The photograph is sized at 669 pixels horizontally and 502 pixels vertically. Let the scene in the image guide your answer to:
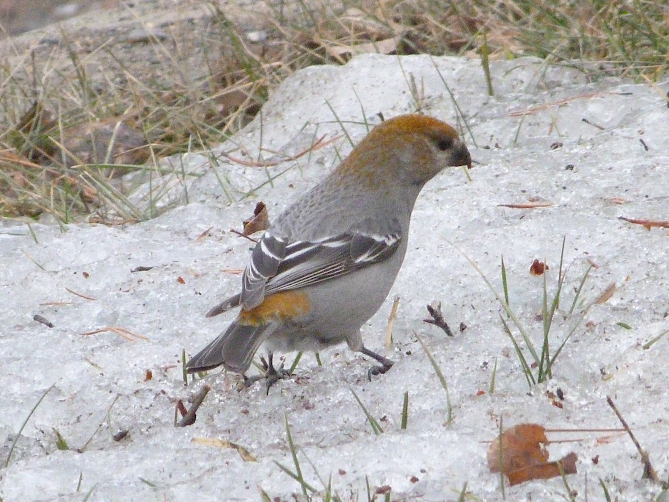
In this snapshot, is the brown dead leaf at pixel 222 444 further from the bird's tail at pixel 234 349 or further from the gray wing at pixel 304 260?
the gray wing at pixel 304 260

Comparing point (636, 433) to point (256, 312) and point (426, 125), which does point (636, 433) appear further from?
point (426, 125)

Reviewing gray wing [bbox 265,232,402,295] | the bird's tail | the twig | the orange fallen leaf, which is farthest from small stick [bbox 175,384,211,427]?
the twig

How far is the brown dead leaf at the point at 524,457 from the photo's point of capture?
284 cm

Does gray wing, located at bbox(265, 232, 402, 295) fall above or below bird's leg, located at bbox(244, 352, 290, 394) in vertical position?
above

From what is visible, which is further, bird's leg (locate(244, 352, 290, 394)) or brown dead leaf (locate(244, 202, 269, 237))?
brown dead leaf (locate(244, 202, 269, 237))

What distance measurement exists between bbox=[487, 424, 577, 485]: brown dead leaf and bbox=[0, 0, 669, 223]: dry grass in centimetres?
322

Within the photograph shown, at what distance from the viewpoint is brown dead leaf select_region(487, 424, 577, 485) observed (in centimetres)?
284

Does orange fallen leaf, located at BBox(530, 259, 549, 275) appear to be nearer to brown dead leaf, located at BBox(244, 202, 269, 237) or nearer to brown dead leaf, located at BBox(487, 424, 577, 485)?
brown dead leaf, located at BBox(487, 424, 577, 485)

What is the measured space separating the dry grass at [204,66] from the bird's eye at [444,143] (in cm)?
158

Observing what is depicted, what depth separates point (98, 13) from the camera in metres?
8.92

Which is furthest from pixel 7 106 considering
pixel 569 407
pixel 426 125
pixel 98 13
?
pixel 569 407

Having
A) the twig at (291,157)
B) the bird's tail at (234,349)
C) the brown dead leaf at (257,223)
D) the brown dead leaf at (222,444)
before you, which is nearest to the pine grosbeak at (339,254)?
the bird's tail at (234,349)

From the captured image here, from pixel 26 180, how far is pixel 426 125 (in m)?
2.75

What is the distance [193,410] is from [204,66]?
4230 millimetres
